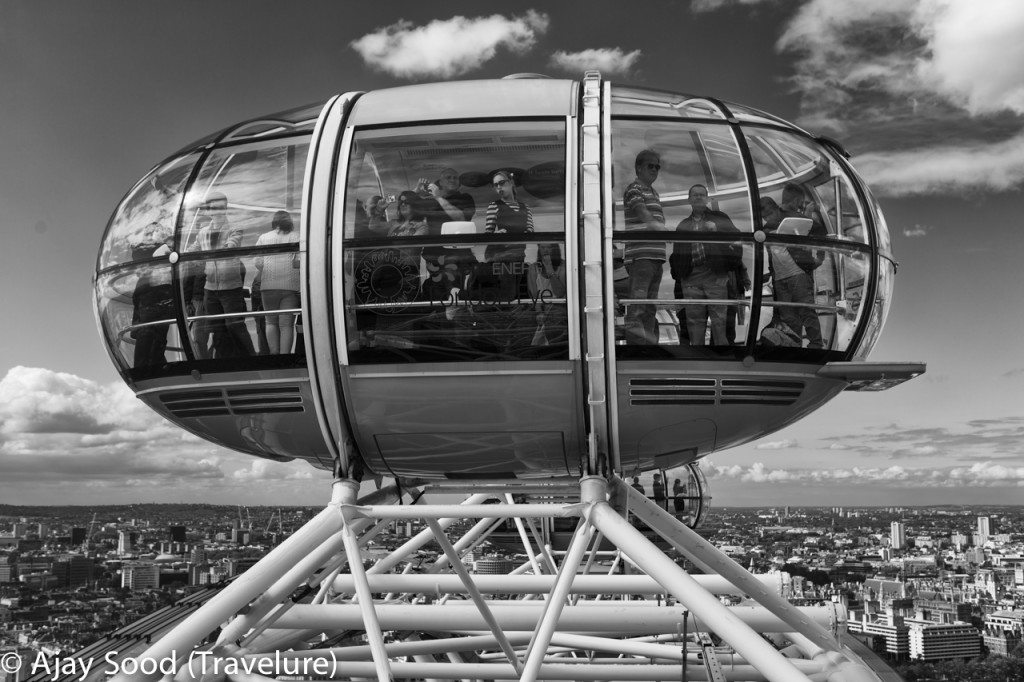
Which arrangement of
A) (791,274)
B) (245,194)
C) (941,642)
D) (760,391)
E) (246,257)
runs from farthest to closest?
1. (941,642)
2. (245,194)
3. (760,391)
4. (246,257)
5. (791,274)

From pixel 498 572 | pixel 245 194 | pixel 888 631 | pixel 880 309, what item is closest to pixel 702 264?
pixel 880 309

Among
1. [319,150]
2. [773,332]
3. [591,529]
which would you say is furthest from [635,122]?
[591,529]

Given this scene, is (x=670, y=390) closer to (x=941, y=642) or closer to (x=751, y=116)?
(x=751, y=116)

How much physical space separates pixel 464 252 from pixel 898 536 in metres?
48.6

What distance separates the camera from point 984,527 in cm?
5872

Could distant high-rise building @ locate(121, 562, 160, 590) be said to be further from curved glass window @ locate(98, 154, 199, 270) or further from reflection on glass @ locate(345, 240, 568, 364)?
reflection on glass @ locate(345, 240, 568, 364)

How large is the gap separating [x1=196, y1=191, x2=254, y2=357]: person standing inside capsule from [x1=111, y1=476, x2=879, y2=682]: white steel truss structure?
150cm

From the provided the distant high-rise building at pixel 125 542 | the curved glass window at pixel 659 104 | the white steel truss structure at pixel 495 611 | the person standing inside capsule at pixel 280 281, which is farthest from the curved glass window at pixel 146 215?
the distant high-rise building at pixel 125 542

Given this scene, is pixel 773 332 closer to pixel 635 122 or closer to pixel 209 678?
pixel 635 122

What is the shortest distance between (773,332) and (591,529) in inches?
86.2

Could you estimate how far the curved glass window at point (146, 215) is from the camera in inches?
368

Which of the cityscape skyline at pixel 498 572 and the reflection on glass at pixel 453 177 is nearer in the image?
the reflection on glass at pixel 453 177

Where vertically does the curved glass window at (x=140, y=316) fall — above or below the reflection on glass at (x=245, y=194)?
below

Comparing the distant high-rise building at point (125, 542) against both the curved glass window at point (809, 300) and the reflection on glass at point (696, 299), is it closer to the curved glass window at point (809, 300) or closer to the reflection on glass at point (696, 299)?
the reflection on glass at point (696, 299)
